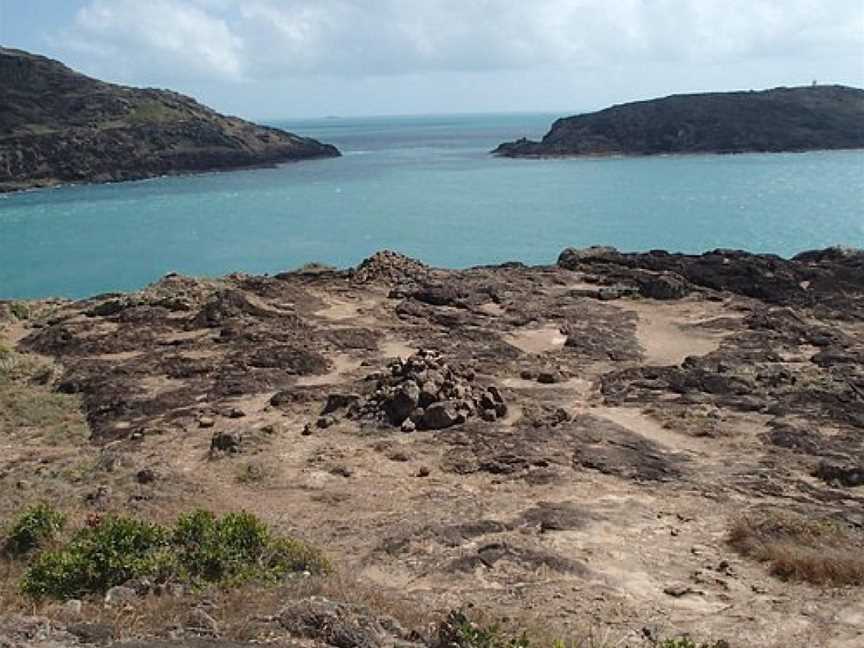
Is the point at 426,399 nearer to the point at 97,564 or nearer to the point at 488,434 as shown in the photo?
the point at 488,434

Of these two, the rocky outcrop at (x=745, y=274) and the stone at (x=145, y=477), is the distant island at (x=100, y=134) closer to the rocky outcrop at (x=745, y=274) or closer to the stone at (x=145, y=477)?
the rocky outcrop at (x=745, y=274)

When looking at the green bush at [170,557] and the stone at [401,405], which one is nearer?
the green bush at [170,557]

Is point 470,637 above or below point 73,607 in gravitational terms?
above

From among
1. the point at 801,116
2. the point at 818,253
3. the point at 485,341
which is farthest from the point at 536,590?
the point at 801,116

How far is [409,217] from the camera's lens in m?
75.4

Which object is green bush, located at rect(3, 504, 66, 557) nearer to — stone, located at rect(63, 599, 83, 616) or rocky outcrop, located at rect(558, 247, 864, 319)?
stone, located at rect(63, 599, 83, 616)

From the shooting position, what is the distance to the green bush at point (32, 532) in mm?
13852

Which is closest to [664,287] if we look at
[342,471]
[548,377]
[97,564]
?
[548,377]

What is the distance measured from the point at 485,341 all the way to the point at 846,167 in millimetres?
94844

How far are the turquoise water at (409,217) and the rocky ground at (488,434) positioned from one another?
21839 mm

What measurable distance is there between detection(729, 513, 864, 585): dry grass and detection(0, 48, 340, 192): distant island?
108 metres

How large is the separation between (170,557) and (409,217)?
65010 millimetres

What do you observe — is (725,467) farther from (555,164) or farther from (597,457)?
(555,164)

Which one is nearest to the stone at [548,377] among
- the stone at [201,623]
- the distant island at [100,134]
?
the stone at [201,623]
